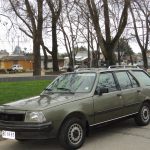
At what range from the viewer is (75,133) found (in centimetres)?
787

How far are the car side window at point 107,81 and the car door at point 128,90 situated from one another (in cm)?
25

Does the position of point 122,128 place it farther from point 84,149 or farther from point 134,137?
point 84,149

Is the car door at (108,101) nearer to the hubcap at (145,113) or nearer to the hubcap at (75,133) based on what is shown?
the hubcap at (75,133)

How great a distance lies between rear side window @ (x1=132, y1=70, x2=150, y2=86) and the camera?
1041cm

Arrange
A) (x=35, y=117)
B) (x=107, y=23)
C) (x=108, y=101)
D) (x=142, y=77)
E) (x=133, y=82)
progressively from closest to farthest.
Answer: (x=35, y=117), (x=108, y=101), (x=133, y=82), (x=142, y=77), (x=107, y=23)

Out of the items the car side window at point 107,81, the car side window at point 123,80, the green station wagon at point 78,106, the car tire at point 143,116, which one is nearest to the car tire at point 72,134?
the green station wagon at point 78,106

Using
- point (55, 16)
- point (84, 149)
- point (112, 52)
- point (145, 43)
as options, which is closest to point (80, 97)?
point (84, 149)

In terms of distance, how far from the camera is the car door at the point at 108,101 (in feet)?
28.0

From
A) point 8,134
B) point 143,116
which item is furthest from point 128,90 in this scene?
point 8,134

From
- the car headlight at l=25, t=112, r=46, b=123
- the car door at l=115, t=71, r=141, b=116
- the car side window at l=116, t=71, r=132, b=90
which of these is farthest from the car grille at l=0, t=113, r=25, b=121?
the car side window at l=116, t=71, r=132, b=90

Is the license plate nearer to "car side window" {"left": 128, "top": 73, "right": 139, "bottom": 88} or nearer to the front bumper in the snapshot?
the front bumper

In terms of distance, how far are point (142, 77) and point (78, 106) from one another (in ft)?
10.5

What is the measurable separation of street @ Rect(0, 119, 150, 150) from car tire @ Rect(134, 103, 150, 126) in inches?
8.8

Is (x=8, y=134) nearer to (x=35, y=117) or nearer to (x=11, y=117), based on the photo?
(x=11, y=117)
